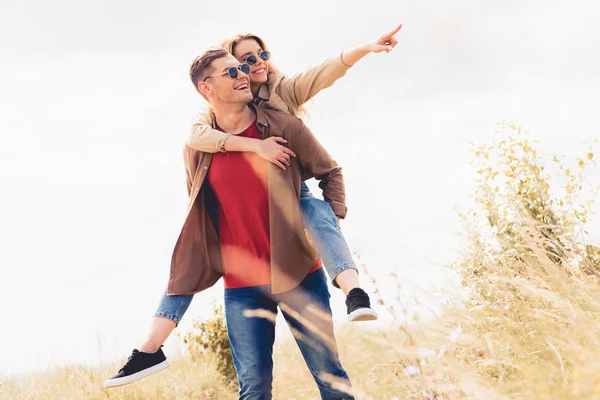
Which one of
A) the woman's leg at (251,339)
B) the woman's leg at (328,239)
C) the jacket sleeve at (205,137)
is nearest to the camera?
the woman's leg at (328,239)

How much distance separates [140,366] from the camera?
4012 mm

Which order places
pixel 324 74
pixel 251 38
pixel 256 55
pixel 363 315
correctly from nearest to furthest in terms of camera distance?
pixel 363 315 < pixel 324 74 < pixel 256 55 < pixel 251 38

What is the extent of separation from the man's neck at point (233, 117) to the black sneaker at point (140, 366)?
1404 mm

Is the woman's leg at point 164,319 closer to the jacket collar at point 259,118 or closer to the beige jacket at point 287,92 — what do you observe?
the beige jacket at point 287,92

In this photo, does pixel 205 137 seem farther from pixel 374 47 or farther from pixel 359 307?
pixel 359 307

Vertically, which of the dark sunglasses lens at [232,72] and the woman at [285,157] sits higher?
the dark sunglasses lens at [232,72]

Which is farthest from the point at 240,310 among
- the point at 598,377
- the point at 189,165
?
the point at 598,377

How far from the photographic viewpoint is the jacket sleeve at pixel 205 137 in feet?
13.2

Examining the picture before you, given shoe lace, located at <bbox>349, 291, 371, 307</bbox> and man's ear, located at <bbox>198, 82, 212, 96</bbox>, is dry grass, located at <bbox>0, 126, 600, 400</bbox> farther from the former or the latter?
man's ear, located at <bbox>198, 82, 212, 96</bbox>

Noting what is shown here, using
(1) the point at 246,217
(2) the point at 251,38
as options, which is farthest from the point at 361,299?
(2) the point at 251,38

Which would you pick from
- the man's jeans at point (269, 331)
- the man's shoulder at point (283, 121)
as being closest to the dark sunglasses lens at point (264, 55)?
the man's shoulder at point (283, 121)

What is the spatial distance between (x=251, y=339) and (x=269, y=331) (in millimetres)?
152

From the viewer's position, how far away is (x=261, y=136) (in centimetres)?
414

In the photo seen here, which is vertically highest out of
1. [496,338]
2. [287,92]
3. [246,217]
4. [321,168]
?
[287,92]
